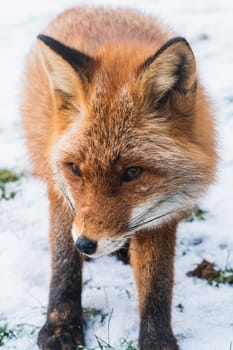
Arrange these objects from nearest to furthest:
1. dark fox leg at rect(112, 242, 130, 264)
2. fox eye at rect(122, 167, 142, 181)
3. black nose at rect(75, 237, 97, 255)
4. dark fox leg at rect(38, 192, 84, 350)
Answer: black nose at rect(75, 237, 97, 255) < fox eye at rect(122, 167, 142, 181) < dark fox leg at rect(38, 192, 84, 350) < dark fox leg at rect(112, 242, 130, 264)

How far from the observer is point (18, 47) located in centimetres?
834

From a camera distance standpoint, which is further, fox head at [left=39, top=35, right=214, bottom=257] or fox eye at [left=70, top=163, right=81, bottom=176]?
fox eye at [left=70, top=163, right=81, bottom=176]

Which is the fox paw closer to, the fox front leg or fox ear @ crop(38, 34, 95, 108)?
the fox front leg

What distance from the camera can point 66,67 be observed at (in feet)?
10.5

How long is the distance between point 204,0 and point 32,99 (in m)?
5.90

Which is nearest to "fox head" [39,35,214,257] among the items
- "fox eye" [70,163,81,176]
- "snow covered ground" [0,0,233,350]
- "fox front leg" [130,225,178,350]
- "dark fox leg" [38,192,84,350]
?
"fox eye" [70,163,81,176]

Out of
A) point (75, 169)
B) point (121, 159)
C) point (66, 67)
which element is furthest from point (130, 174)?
point (66, 67)

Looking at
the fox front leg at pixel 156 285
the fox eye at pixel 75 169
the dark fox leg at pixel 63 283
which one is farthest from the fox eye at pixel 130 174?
the dark fox leg at pixel 63 283

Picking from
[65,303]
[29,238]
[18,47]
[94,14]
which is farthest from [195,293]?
[18,47]

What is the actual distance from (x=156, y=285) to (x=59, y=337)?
653 mm

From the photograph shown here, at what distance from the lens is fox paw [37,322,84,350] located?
3699mm

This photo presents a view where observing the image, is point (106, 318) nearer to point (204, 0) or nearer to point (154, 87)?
point (154, 87)

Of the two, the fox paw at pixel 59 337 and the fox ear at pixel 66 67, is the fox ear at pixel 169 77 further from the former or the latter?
the fox paw at pixel 59 337

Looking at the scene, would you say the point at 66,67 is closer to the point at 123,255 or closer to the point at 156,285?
the point at 156,285
